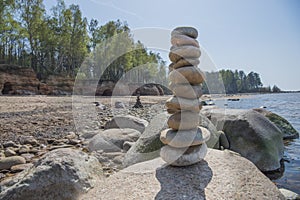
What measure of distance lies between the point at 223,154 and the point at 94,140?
3387mm

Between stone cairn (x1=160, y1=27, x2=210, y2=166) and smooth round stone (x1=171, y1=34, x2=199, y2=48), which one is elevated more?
smooth round stone (x1=171, y1=34, x2=199, y2=48)

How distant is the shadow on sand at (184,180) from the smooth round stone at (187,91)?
0.90 meters

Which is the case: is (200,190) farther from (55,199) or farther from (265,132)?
(265,132)

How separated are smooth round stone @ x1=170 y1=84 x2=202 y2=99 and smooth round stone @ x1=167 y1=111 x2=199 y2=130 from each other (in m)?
0.23

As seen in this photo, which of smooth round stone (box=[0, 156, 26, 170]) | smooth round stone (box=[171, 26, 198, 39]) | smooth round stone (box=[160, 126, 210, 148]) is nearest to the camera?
smooth round stone (box=[160, 126, 210, 148])

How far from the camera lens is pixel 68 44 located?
1462 inches

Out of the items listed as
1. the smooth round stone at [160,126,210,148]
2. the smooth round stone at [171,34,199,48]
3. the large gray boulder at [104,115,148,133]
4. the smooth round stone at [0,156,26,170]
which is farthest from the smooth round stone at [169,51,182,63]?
the large gray boulder at [104,115,148,133]

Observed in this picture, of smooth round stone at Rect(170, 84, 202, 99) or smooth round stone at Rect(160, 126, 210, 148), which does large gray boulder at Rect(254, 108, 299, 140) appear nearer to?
smooth round stone at Rect(160, 126, 210, 148)

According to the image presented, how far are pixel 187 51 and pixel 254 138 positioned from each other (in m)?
3.76

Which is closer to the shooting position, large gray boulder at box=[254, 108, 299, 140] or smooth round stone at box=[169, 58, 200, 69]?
smooth round stone at box=[169, 58, 200, 69]

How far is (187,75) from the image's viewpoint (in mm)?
2846

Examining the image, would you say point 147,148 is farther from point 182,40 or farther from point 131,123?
Answer: point 131,123

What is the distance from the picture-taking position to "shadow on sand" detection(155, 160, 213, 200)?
Answer: 2369 millimetres

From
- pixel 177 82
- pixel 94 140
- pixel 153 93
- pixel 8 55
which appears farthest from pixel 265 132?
pixel 8 55
